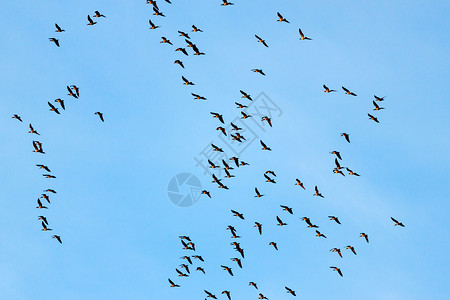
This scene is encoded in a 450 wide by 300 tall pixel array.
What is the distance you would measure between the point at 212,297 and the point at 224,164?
66.9ft

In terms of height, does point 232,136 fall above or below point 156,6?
below

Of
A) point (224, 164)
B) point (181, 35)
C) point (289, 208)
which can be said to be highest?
point (181, 35)

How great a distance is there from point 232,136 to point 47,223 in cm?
3291

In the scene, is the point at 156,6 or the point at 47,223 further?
the point at 47,223

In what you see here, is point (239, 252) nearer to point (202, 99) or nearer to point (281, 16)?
point (202, 99)

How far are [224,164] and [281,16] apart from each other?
2432cm

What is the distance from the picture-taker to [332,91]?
98.6m

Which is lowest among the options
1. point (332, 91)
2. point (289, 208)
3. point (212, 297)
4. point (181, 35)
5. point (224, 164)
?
point (212, 297)

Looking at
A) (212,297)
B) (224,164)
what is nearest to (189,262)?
(212,297)

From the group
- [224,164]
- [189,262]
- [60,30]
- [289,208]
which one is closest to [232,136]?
[224,164]

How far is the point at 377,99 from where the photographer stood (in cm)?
9819

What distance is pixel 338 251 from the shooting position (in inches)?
3875

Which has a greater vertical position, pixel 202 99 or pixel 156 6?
pixel 156 6

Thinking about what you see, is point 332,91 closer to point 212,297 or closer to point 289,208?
point 289,208
